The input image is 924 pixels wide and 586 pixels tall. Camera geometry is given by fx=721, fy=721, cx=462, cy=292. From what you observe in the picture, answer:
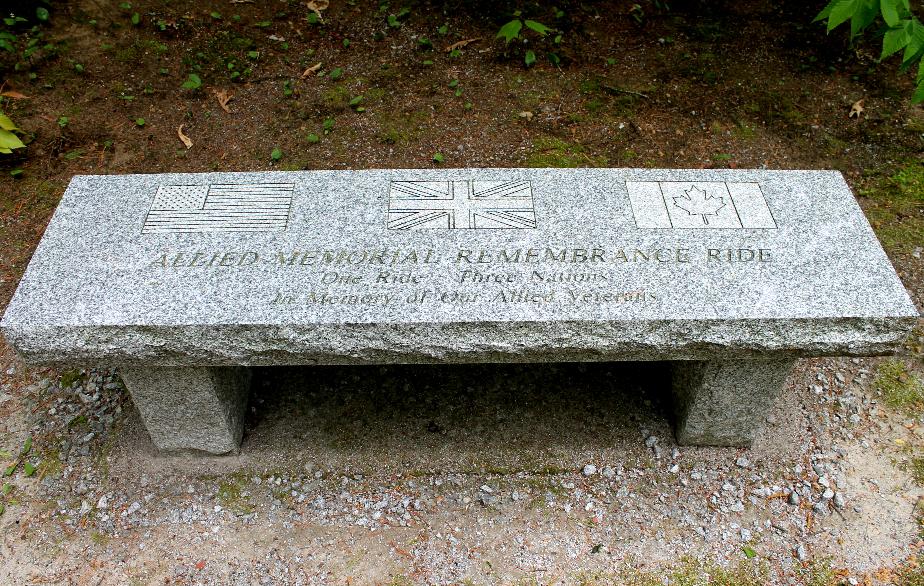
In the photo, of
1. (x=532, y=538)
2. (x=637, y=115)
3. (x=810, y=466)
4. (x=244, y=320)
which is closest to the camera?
(x=244, y=320)

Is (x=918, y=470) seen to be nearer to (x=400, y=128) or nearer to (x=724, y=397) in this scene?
(x=724, y=397)

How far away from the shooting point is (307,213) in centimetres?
286

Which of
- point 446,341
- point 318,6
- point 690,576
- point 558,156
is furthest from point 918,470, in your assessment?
point 318,6

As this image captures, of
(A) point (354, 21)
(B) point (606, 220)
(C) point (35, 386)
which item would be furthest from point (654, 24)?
(C) point (35, 386)

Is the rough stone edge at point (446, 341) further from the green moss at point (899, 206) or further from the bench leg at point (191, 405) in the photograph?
the green moss at point (899, 206)

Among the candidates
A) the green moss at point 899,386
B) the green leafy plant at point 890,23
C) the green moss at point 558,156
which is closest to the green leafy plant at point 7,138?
the green moss at point 558,156

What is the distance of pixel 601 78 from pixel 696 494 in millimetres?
3069

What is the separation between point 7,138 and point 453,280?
3.19m

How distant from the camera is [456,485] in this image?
2979 millimetres

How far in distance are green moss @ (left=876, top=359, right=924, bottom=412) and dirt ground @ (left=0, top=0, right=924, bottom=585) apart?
0.05ft

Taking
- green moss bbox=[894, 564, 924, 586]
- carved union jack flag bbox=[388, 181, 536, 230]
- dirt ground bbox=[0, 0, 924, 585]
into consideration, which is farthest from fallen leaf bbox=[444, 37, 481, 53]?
green moss bbox=[894, 564, 924, 586]

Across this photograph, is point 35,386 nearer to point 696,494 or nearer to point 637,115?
point 696,494

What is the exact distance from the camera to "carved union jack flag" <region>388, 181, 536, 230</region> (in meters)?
2.81

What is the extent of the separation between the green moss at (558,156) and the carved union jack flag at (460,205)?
1458 mm
